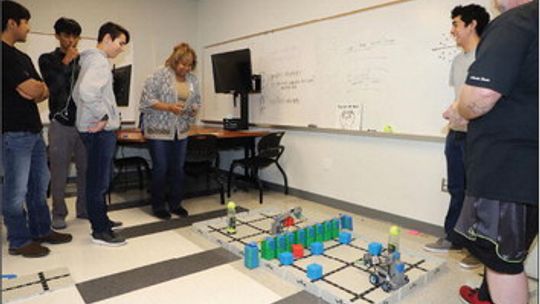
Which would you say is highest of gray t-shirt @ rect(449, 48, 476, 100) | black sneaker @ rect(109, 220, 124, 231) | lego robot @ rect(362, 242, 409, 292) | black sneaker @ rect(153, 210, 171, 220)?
gray t-shirt @ rect(449, 48, 476, 100)

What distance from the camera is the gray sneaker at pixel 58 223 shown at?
2.97 meters

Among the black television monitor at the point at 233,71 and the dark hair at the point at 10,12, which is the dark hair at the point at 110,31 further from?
the black television monitor at the point at 233,71

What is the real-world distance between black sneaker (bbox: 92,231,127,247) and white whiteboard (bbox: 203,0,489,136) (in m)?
2.10

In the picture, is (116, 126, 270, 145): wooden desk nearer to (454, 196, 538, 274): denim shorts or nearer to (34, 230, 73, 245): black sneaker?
(34, 230, 73, 245): black sneaker

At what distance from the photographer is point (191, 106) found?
3168 millimetres

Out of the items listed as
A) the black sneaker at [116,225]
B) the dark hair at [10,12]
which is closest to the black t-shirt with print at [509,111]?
the dark hair at [10,12]

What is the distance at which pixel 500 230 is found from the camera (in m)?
1.33

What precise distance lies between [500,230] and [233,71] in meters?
3.42

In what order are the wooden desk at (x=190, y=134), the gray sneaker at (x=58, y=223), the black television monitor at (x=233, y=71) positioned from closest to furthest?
the gray sneaker at (x=58, y=223) < the wooden desk at (x=190, y=134) < the black television monitor at (x=233, y=71)

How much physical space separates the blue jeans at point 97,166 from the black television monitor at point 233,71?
2.03 meters

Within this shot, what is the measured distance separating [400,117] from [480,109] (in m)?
1.79

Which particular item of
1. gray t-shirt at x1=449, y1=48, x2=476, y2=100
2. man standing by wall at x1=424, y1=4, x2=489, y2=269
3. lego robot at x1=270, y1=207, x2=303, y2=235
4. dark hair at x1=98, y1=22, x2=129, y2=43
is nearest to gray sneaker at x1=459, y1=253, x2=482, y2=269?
man standing by wall at x1=424, y1=4, x2=489, y2=269

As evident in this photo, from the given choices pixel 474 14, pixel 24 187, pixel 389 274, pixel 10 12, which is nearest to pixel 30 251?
pixel 24 187

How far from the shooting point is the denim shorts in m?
1.32
